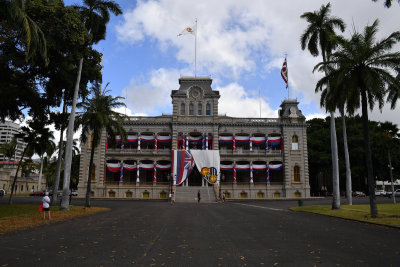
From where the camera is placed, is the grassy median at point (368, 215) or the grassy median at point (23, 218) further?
the grassy median at point (368, 215)

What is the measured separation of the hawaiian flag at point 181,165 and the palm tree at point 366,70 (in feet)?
101

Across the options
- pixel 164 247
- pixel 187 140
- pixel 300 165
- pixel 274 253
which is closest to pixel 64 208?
pixel 164 247

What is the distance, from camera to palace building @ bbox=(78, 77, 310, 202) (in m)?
49.5

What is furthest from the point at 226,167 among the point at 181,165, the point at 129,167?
the point at 129,167

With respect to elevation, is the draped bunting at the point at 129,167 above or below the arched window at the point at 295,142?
below

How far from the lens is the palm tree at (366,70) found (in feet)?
63.4

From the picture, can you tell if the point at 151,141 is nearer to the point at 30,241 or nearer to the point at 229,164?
the point at 229,164

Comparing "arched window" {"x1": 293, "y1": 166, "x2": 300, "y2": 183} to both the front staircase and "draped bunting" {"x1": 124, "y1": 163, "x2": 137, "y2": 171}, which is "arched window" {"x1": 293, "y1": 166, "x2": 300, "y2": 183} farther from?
"draped bunting" {"x1": 124, "y1": 163, "x2": 137, "y2": 171}

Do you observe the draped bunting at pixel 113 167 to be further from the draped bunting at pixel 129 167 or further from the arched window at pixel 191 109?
the arched window at pixel 191 109

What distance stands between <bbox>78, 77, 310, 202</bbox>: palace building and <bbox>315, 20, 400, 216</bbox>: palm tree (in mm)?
30357

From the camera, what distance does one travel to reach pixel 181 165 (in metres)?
48.4

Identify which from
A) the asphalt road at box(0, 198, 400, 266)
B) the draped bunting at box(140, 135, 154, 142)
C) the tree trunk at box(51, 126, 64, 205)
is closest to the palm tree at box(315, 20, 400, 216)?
the asphalt road at box(0, 198, 400, 266)

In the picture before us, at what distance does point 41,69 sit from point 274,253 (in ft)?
71.0

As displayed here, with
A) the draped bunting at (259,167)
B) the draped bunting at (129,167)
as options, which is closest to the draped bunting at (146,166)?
the draped bunting at (129,167)
